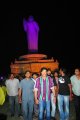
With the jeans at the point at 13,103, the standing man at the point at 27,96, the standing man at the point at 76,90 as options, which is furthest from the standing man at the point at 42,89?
the jeans at the point at 13,103

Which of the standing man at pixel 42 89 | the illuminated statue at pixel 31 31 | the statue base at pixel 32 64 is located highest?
the illuminated statue at pixel 31 31

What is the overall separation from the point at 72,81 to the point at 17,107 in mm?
2711

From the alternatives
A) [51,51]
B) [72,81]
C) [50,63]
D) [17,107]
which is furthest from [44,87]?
[51,51]

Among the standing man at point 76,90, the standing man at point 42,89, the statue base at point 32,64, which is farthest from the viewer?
the statue base at point 32,64

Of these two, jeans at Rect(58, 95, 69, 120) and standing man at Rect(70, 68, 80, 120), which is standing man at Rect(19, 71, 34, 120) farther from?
standing man at Rect(70, 68, 80, 120)

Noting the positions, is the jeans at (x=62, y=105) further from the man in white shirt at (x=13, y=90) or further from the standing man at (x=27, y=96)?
the man in white shirt at (x=13, y=90)

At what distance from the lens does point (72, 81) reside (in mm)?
9078

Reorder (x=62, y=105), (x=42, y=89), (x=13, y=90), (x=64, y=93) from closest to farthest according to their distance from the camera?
1. (x=42, y=89)
2. (x=64, y=93)
3. (x=62, y=105)
4. (x=13, y=90)

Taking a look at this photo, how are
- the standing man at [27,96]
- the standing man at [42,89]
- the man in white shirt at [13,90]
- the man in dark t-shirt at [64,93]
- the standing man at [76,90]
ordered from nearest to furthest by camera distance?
the standing man at [42,89] < the standing man at [27,96] < the man in dark t-shirt at [64,93] < the standing man at [76,90] < the man in white shirt at [13,90]

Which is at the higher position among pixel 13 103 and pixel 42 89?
pixel 42 89

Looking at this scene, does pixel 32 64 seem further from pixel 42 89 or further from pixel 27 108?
pixel 42 89

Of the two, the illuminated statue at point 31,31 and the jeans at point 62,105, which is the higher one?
the illuminated statue at point 31,31

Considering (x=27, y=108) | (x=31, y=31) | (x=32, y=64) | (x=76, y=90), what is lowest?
(x=27, y=108)

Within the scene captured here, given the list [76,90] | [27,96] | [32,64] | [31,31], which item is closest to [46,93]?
[27,96]
